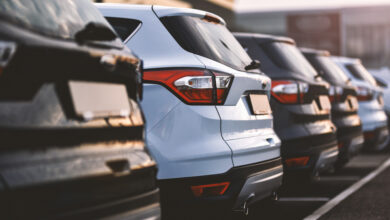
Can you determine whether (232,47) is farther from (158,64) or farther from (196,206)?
(196,206)

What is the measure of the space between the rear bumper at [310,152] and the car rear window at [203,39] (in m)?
1.87

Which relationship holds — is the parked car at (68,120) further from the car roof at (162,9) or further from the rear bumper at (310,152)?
the rear bumper at (310,152)

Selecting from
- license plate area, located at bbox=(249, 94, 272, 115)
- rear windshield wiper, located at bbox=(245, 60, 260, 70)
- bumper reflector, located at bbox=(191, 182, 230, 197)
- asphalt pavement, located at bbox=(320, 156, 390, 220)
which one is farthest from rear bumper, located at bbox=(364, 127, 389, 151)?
bumper reflector, located at bbox=(191, 182, 230, 197)

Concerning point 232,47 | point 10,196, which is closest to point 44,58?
point 10,196

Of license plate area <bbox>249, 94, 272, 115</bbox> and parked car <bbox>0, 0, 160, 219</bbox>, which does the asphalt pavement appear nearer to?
license plate area <bbox>249, 94, 272, 115</bbox>

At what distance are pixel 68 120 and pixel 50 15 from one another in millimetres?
454

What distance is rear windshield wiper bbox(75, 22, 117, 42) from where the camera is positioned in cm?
337

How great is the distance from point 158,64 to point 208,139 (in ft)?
1.95

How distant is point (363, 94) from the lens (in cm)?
1277

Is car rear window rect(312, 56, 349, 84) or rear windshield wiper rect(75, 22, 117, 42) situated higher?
rear windshield wiper rect(75, 22, 117, 42)

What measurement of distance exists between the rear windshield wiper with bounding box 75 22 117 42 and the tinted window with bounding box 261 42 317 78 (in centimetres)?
451

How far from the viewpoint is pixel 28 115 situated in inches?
115

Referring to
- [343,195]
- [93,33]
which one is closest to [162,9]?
[93,33]

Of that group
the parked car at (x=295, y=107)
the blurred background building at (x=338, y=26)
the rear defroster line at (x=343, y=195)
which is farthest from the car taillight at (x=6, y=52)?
the blurred background building at (x=338, y=26)
